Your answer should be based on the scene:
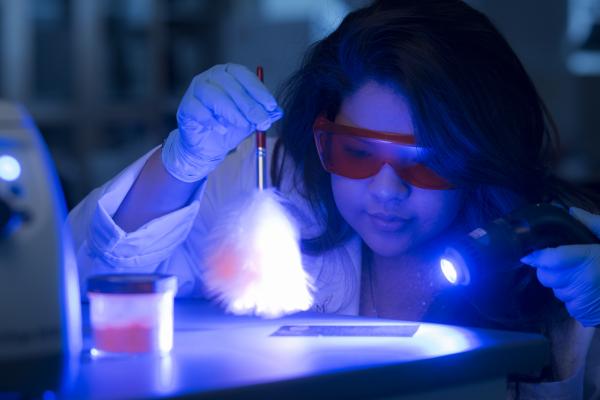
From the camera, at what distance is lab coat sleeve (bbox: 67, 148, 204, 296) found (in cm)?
145

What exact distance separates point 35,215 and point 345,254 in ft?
3.23

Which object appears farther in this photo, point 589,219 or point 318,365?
point 589,219

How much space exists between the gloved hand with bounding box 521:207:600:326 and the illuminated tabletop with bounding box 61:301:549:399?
211 mm

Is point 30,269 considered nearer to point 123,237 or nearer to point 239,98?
point 239,98

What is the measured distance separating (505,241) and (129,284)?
48 centimetres

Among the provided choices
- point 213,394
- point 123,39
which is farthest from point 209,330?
point 123,39

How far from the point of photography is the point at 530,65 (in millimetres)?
4781

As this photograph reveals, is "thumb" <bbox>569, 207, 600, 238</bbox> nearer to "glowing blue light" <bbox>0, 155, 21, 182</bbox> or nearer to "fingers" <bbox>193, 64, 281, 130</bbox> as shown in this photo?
"fingers" <bbox>193, 64, 281, 130</bbox>

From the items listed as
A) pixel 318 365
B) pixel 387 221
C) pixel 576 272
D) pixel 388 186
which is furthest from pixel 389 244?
pixel 318 365

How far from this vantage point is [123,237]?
144cm

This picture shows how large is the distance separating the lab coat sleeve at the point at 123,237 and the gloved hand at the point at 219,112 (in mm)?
124

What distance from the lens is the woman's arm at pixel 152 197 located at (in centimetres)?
146

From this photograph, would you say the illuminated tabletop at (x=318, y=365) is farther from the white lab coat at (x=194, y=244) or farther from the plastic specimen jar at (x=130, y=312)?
the white lab coat at (x=194, y=244)

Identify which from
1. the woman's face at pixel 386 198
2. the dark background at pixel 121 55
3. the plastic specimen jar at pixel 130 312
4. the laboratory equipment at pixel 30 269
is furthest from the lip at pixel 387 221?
the dark background at pixel 121 55
